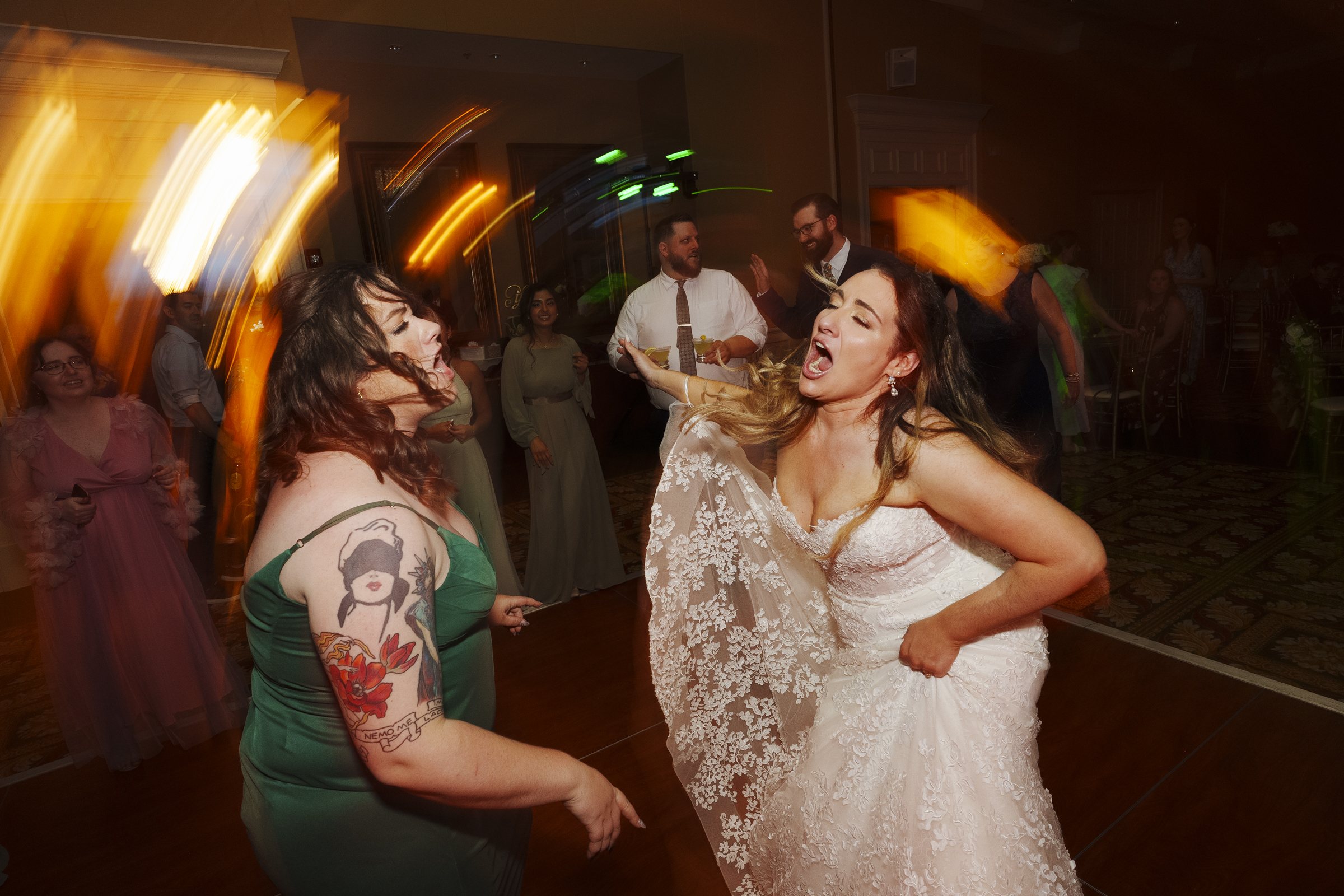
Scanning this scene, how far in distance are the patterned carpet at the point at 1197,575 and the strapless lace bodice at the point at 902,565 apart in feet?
4.77

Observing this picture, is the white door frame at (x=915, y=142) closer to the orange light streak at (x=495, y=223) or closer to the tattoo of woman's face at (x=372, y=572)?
the orange light streak at (x=495, y=223)

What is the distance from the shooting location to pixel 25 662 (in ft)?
10.7

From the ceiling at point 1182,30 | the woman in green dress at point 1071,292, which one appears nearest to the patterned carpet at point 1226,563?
the woman in green dress at point 1071,292

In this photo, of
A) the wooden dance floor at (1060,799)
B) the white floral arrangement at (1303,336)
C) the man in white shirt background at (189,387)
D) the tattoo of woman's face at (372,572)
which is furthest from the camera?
the white floral arrangement at (1303,336)

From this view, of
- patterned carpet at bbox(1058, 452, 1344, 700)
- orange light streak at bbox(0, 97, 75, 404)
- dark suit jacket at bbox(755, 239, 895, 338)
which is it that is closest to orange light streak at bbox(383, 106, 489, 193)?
orange light streak at bbox(0, 97, 75, 404)

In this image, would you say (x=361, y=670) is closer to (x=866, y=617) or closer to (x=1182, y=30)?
(x=866, y=617)

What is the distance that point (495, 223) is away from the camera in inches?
246

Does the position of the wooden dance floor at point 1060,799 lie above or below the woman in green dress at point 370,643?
below

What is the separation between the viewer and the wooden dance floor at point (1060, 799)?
5.71ft

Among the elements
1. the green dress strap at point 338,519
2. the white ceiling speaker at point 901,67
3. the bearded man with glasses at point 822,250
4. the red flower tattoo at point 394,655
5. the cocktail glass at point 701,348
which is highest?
the white ceiling speaker at point 901,67

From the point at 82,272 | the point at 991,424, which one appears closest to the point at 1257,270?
the point at 991,424

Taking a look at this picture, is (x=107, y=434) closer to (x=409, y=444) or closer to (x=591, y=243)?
(x=409, y=444)

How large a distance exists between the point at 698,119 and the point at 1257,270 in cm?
414

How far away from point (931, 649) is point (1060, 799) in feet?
3.56
